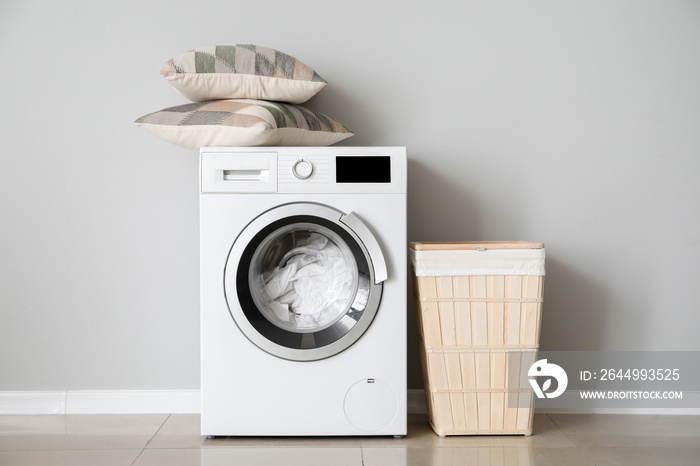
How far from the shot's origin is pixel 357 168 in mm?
1849

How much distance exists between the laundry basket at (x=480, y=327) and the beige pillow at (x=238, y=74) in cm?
71

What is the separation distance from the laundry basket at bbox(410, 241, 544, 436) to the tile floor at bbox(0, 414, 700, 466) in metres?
0.10

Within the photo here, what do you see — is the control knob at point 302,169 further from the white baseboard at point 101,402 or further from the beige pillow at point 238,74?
the white baseboard at point 101,402

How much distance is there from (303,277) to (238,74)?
0.71 m

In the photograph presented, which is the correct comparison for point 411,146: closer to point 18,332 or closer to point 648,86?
point 648,86

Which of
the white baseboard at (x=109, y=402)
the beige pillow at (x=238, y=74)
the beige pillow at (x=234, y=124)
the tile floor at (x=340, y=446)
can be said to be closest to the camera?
the tile floor at (x=340, y=446)

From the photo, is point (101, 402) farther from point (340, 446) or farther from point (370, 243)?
point (370, 243)

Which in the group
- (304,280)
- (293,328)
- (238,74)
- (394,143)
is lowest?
(293,328)

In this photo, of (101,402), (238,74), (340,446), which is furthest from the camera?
(101,402)

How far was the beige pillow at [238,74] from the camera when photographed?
6.35ft

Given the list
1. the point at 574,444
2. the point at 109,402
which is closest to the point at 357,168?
the point at 574,444

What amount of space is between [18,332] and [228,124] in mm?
1184

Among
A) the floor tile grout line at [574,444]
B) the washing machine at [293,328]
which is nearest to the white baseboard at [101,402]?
the washing machine at [293,328]

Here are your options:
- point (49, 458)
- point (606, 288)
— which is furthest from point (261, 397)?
point (606, 288)
